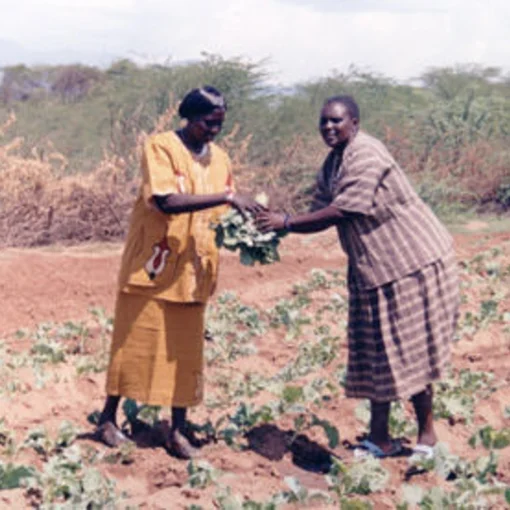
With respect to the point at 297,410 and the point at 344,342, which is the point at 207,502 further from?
the point at 344,342

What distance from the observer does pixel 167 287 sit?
5.18 metres

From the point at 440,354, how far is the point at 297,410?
3.31ft

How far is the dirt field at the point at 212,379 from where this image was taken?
4949 millimetres

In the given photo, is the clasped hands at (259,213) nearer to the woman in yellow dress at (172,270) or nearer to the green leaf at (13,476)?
the woman in yellow dress at (172,270)

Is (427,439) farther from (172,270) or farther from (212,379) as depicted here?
(212,379)

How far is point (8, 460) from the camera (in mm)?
5055

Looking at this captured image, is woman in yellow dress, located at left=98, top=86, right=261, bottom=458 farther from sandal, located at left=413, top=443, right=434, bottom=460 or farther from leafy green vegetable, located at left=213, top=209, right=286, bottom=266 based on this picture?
sandal, located at left=413, top=443, right=434, bottom=460

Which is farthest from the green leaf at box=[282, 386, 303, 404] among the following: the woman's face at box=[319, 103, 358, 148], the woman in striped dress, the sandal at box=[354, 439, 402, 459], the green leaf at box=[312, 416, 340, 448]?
the woman's face at box=[319, 103, 358, 148]

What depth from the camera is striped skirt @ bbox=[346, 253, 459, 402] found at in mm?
5148

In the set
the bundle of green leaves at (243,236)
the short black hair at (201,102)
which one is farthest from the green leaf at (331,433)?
the short black hair at (201,102)

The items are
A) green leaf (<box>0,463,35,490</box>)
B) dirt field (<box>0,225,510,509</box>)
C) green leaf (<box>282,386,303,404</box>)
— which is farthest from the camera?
green leaf (<box>282,386,303,404</box>)

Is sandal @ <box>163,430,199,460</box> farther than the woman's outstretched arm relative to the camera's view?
Yes

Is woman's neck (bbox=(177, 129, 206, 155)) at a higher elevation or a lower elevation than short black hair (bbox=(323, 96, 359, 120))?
lower

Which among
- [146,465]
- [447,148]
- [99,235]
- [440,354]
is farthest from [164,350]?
[447,148]
